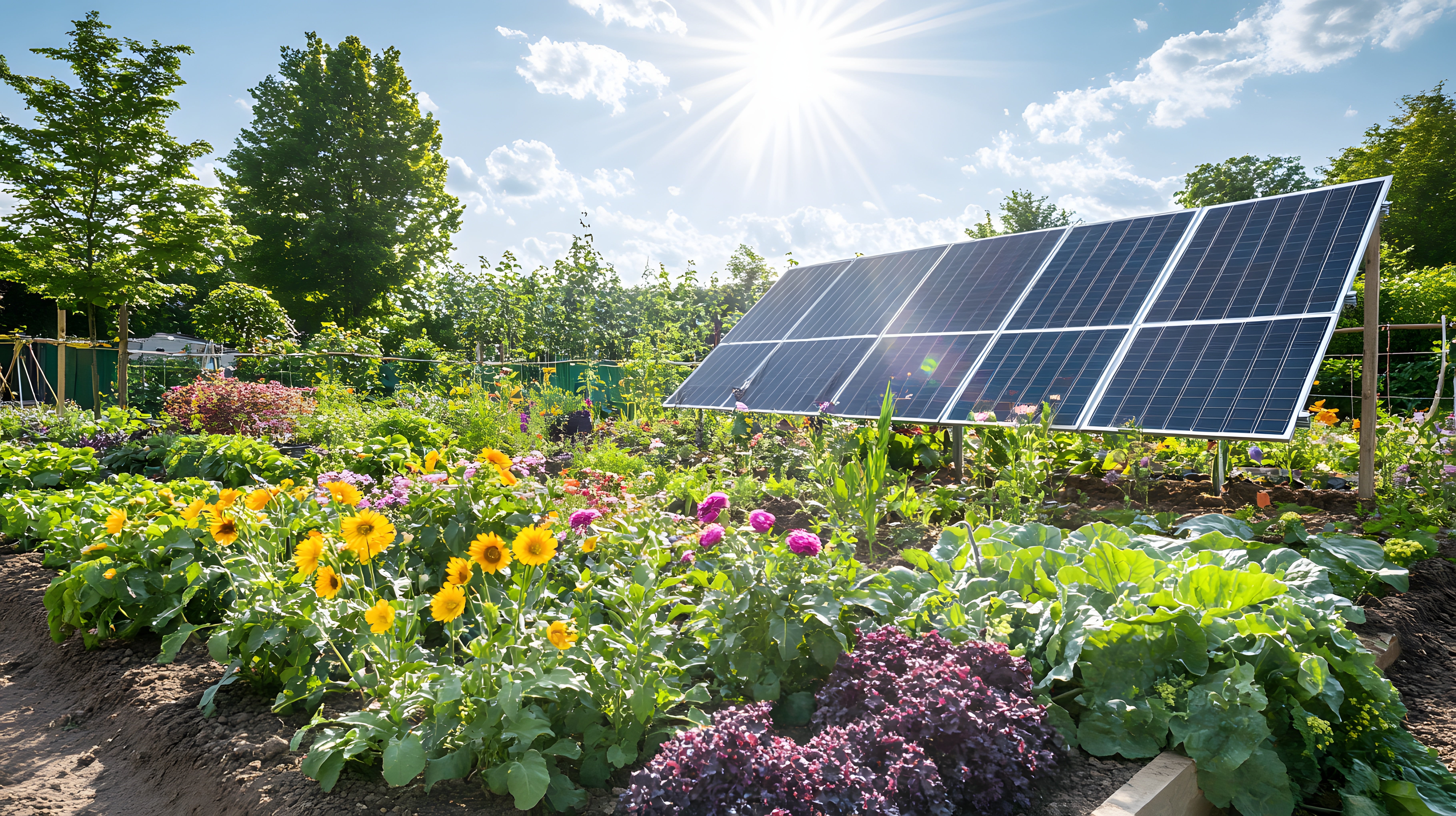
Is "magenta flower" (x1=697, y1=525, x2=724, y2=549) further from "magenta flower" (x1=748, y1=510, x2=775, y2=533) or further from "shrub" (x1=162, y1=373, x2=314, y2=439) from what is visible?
"shrub" (x1=162, y1=373, x2=314, y2=439)

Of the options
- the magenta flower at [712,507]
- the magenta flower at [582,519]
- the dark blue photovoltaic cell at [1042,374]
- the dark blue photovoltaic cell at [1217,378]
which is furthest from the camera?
the dark blue photovoltaic cell at [1042,374]

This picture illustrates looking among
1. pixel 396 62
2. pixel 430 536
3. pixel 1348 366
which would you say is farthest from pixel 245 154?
pixel 1348 366

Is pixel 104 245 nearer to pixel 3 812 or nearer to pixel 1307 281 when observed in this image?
pixel 3 812

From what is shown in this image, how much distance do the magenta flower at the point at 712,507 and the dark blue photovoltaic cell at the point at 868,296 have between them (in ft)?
15.7

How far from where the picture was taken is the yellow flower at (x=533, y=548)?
215 cm

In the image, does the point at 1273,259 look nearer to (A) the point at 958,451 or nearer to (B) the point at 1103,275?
(B) the point at 1103,275

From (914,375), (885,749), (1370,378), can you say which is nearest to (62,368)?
(914,375)

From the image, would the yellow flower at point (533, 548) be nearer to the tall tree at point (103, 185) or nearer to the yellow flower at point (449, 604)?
the yellow flower at point (449, 604)

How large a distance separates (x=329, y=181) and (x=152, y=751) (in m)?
24.8

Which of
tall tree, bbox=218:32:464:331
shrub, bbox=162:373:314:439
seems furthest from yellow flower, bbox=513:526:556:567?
tall tree, bbox=218:32:464:331

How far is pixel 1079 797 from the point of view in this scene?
2002mm

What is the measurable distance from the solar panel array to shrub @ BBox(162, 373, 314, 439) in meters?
4.71

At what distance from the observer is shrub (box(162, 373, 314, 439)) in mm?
7922

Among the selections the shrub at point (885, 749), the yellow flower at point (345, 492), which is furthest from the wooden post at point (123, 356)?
the shrub at point (885, 749)
